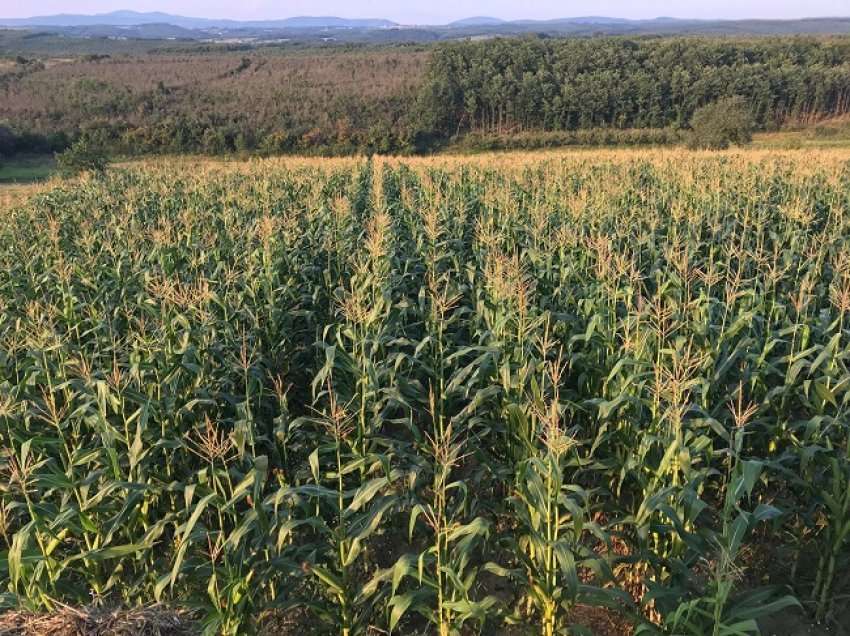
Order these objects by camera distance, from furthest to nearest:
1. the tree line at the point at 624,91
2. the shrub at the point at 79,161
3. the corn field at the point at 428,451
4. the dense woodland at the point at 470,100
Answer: the tree line at the point at 624,91 < the dense woodland at the point at 470,100 < the shrub at the point at 79,161 < the corn field at the point at 428,451

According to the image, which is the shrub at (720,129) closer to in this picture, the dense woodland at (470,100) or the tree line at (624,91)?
the dense woodland at (470,100)

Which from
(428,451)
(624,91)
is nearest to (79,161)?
(428,451)

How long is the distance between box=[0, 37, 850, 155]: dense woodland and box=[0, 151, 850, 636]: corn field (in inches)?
1509

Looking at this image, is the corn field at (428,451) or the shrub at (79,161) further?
the shrub at (79,161)

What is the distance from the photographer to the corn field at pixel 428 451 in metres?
3.20

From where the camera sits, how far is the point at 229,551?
10.7 ft

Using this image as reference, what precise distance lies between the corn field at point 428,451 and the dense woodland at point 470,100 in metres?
38.3

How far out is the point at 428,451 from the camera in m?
4.35

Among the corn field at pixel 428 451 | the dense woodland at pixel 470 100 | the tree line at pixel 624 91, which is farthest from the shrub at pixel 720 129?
the corn field at pixel 428 451

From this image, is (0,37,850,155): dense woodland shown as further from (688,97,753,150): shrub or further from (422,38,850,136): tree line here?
(688,97,753,150): shrub

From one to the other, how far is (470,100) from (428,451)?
178 feet

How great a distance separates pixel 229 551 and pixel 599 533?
200cm

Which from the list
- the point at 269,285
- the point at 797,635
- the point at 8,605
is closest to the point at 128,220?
the point at 269,285

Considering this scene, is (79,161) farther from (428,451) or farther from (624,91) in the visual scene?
(624,91)
